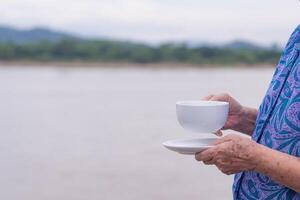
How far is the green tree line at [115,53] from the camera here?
1218 inches

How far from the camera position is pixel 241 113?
6.41ft

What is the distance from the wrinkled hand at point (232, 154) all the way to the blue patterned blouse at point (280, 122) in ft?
0.26

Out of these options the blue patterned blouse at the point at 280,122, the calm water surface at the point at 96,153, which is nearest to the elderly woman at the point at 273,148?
the blue patterned blouse at the point at 280,122

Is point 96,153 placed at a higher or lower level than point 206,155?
lower

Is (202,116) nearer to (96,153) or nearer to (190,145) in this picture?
(190,145)

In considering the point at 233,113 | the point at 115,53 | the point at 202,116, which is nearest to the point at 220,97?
the point at 233,113

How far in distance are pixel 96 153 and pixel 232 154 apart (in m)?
9.80

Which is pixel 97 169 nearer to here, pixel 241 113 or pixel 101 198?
pixel 101 198

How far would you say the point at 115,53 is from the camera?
30.8 metres

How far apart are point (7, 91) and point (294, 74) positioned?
85.6ft

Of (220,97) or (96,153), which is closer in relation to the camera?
(220,97)

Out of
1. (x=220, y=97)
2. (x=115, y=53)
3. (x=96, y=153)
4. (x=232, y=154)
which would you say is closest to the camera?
(x=232, y=154)

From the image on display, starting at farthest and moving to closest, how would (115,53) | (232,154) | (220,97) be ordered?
(115,53)
(220,97)
(232,154)

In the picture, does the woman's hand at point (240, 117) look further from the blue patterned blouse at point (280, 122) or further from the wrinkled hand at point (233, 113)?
the blue patterned blouse at point (280, 122)
